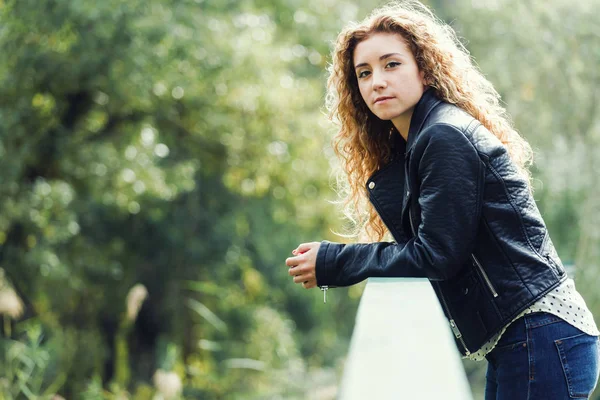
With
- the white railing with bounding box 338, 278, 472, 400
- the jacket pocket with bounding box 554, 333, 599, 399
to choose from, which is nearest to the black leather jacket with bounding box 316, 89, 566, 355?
the jacket pocket with bounding box 554, 333, 599, 399

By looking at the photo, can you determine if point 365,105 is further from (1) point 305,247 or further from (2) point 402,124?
(1) point 305,247

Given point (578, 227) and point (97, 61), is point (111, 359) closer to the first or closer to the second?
point (97, 61)

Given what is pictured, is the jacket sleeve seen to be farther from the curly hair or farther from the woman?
the curly hair

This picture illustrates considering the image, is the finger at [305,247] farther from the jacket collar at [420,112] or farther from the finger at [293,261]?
the jacket collar at [420,112]

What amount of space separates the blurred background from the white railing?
5185 mm

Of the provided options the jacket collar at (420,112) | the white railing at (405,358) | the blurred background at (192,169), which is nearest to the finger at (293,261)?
the jacket collar at (420,112)

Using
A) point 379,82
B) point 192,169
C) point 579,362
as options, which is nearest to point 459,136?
point 379,82

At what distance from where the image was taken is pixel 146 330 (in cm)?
1144

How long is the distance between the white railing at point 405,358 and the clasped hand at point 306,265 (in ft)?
2.15

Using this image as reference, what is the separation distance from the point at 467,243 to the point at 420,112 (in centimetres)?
37

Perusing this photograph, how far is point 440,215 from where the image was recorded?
76.1 inches

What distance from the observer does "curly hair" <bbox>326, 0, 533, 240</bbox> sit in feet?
7.31

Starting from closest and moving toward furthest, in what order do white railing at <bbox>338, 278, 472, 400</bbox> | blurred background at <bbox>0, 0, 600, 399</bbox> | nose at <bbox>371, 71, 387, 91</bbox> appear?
white railing at <bbox>338, 278, 472, 400</bbox> → nose at <bbox>371, 71, 387, 91</bbox> → blurred background at <bbox>0, 0, 600, 399</bbox>

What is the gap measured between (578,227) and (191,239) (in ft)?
15.8
